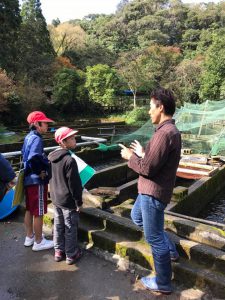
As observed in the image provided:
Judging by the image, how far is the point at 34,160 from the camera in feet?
11.0

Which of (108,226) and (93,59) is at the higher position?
(93,59)

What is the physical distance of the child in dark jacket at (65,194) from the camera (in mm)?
3186

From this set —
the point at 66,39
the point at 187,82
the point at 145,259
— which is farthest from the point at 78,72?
the point at 145,259

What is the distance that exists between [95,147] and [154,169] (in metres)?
12.2

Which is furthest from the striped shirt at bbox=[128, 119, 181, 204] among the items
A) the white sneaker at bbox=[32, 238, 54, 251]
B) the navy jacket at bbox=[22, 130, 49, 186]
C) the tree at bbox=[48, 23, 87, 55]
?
the tree at bbox=[48, 23, 87, 55]

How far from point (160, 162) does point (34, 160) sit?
5.07 ft

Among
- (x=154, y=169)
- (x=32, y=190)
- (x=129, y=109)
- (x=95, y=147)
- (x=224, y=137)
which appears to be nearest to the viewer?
(x=154, y=169)

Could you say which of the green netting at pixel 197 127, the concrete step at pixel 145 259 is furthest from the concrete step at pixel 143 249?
the green netting at pixel 197 127

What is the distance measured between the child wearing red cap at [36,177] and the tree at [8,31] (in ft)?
71.6

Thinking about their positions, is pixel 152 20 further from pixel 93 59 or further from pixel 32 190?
pixel 32 190

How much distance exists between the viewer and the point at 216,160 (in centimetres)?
1084

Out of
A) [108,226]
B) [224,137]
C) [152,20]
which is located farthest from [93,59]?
[108,226]

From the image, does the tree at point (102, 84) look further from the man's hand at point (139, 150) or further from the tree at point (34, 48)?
the man's hand at point (139, 150)

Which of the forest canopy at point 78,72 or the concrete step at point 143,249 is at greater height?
the forest canopy at point 78,72
